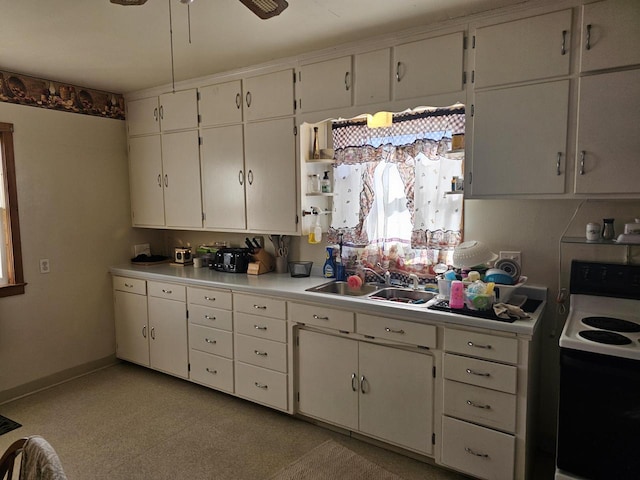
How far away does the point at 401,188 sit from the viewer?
121 inches

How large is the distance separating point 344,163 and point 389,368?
1.55 meters

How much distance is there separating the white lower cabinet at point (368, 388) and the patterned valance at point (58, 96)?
2.78 metres

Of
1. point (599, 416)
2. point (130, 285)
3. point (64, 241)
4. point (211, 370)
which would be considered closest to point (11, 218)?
point (64, 241)

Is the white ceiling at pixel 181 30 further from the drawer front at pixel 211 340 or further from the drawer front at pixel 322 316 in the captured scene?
the drawer front at pixel 211 340

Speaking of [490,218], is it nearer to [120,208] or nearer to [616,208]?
[616,208]

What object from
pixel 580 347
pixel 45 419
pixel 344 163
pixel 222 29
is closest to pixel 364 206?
pixel 344 163

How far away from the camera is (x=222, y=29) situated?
253 cm

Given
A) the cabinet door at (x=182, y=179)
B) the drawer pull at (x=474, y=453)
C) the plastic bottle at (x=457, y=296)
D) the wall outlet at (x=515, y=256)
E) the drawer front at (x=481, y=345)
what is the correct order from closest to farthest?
the drawer front at (x=481, y=345) → the drawer pull at (x=474, y=453) → the plastic bottle at (x=457, y=296) → the wall outlet at (x=515, y=256) → the cabinet door at (x=182, y=179)

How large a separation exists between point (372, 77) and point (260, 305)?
66.6 inches

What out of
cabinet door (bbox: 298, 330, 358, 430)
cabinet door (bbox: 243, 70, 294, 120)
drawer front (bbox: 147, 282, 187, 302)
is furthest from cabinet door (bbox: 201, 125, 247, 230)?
cabinet door (bbox: 298, 330, 358, 430)

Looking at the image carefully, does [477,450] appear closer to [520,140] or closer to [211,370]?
[520,140]

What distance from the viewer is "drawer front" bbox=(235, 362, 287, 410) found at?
2.98 m

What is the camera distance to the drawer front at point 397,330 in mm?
2375

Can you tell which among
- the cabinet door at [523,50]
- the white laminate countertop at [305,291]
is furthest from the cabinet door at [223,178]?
the cabinet door at [523,50]
